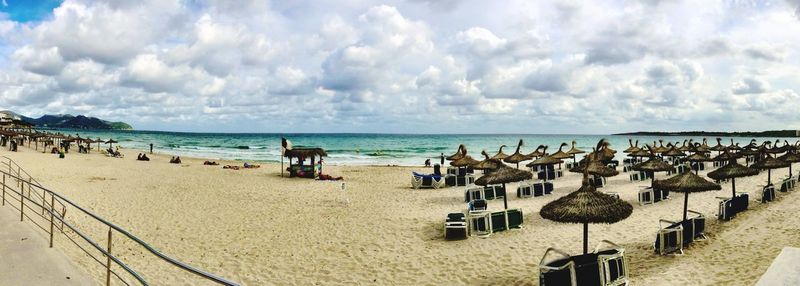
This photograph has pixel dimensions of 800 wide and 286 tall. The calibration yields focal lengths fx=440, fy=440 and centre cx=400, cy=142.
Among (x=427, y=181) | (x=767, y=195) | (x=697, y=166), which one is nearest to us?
(x=767, y=195)

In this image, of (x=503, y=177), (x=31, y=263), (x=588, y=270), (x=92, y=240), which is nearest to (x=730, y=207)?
(x=503, y=177)

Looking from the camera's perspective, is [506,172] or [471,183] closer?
[506,172]

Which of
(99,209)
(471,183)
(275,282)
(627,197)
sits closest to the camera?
(275,282)

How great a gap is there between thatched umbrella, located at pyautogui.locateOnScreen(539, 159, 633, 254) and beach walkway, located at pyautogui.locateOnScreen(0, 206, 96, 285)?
6.92 metres

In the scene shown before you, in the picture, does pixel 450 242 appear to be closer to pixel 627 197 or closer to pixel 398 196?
pixel 398 196

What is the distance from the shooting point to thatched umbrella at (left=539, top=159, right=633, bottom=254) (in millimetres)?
7398

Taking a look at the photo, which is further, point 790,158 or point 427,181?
point 427,181

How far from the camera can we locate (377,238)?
10641 mm

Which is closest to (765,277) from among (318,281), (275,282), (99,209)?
(318,281)

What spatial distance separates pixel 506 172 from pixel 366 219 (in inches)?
169

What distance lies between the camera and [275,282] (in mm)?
7691

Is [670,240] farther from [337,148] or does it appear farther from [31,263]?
[337,148]

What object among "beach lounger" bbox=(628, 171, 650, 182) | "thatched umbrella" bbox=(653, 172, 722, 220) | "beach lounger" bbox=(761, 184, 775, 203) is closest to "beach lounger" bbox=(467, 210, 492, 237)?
"thatched umbrella" bbox=(653, 172, 722, 220)

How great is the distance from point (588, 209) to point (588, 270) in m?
1.44
